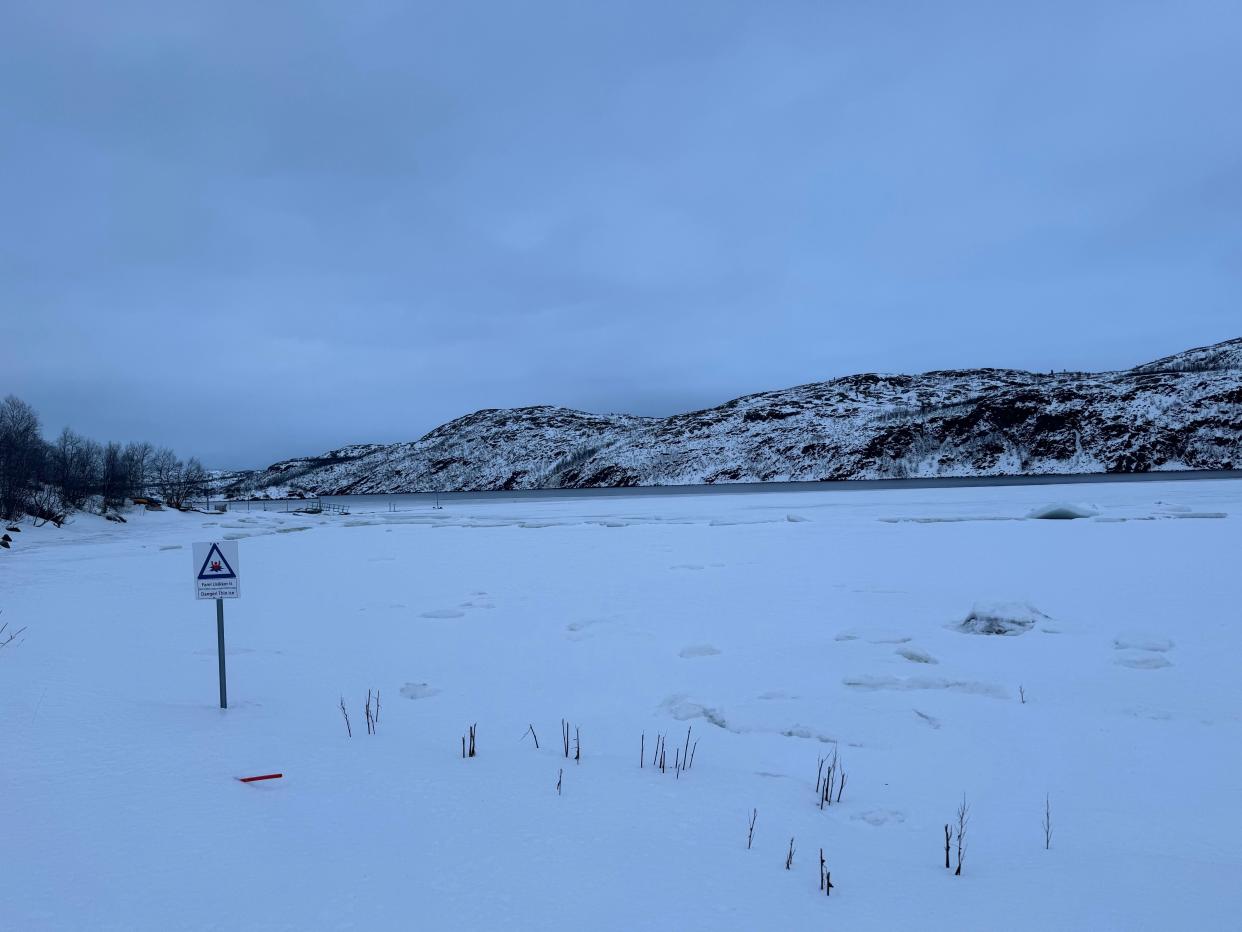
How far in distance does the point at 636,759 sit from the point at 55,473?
218 ft

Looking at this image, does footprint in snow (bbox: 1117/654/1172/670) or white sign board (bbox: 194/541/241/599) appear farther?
footprint in snow (bbox: 1117/654/1172/670)

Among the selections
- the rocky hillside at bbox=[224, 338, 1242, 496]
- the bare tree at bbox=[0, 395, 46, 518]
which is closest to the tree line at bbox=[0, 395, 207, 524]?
the bare tree at bbox=[0, 395, 46, 518]

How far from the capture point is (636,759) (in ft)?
17.5

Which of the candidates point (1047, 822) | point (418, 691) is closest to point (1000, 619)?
point (1047, 822)

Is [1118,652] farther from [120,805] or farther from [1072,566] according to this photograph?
[120,805]

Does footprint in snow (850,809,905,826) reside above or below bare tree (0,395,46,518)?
below

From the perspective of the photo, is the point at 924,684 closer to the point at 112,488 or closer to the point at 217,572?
the point at 217,572

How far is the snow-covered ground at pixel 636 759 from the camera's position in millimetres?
3355

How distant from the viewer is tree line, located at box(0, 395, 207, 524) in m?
42.4

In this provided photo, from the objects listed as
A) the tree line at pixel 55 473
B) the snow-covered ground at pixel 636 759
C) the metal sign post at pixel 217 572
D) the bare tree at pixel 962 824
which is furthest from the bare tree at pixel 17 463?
the bare tree at pixel 962 824

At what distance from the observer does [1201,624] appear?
9.02 m

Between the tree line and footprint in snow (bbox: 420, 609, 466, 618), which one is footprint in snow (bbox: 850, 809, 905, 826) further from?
the tree line

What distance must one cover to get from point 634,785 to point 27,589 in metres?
16.3

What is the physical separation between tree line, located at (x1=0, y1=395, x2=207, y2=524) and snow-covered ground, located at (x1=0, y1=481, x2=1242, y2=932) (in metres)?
38.9
